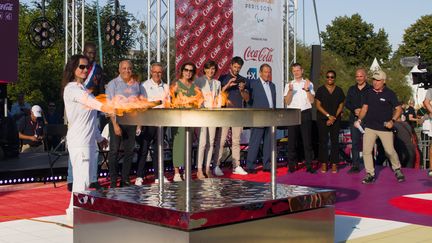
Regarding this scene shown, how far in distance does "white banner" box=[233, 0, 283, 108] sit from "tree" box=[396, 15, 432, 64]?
154 feet

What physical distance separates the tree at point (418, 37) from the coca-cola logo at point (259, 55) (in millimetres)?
47392

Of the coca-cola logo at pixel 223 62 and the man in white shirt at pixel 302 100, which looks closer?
the man in white shirt at pixel 302 100

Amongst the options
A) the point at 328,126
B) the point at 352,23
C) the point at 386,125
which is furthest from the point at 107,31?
the point at 352,23

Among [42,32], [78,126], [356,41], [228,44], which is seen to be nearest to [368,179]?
[78,126]

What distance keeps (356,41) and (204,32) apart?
178 feet

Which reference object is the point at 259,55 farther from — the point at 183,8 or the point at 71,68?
the point at 71,68

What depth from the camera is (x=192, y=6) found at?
45.7 ft

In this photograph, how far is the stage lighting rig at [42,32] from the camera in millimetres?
19781

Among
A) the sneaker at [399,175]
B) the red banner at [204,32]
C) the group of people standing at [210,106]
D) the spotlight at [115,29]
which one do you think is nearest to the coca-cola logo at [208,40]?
the red banner at [204,32]

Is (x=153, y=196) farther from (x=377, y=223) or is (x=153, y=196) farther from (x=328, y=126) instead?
(x=328, y=126)

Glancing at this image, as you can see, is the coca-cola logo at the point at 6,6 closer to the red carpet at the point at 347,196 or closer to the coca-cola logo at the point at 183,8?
the coca-cola logo at the point at 183,8

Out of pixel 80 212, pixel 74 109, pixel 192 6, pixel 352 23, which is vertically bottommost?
pixel 80 212

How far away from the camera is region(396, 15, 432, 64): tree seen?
59.2 metres

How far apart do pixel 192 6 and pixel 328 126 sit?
5089mm
